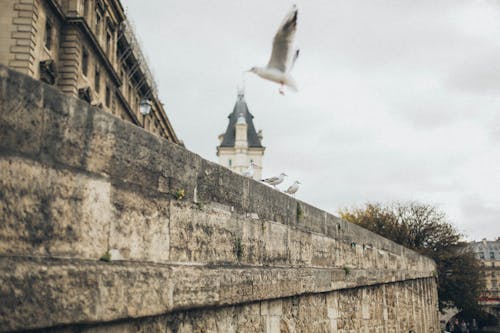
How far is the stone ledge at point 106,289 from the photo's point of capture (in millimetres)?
2336

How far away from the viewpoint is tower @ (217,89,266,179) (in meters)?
88.5

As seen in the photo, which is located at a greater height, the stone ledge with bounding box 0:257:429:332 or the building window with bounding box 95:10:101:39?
the building window with bounding box 95:10:101:39

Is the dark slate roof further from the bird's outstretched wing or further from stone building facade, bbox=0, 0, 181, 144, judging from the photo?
the bird's outstretched wing

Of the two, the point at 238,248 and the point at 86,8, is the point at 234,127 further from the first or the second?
the point at 238,248

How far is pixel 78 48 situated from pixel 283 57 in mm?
23802

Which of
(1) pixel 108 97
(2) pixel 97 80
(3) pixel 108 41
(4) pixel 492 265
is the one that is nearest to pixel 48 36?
(2) pixel 97 80

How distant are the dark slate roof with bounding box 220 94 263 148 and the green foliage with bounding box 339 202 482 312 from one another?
49948mm

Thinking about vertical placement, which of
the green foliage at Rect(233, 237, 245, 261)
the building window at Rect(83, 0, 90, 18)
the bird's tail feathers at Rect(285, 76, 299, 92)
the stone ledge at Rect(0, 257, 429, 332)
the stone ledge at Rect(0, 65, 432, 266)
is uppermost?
the building window at Rect(83, 0, 90, 18)

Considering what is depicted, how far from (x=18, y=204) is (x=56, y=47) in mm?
24356

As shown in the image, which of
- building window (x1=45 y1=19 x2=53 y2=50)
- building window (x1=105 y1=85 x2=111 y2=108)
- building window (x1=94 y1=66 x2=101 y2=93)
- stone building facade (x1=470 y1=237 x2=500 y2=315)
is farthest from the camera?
stone building facade (x1=470 y1=237 x2=500 y2=315)

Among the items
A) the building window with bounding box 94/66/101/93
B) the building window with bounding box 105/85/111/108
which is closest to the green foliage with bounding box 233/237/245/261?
the building window with bounding box 94/66/101/93

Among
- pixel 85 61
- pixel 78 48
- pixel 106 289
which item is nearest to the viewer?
pixel 106 289

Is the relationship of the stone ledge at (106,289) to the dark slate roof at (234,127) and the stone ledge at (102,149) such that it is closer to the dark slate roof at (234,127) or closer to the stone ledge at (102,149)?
the stone ledge at (102,149)

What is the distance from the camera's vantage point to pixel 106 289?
283cm
